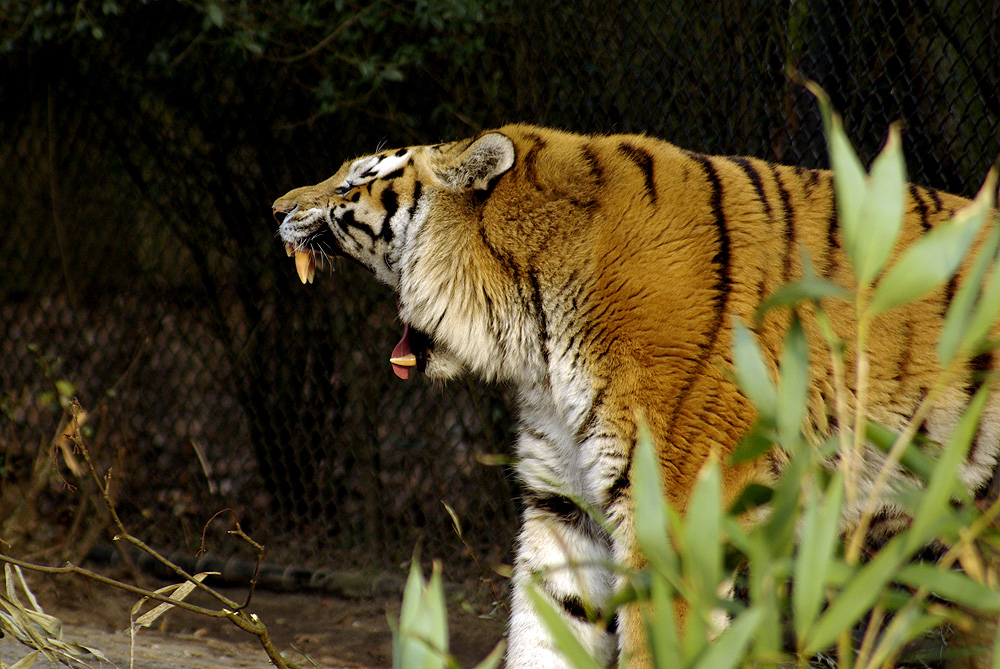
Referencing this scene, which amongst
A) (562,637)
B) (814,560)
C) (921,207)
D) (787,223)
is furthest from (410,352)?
(814,560)

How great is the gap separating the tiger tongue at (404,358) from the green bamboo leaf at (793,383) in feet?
6.25

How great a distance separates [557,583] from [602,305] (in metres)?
0.73

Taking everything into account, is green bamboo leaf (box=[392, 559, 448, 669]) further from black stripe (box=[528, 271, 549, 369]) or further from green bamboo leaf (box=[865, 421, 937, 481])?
black stripe (box=[528, 271, 549, 369])

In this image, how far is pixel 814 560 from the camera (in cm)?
93

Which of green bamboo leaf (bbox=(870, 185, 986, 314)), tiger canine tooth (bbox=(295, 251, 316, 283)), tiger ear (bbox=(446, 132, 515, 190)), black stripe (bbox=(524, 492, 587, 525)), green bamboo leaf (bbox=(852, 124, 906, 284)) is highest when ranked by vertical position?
green bamboo leaf (bbox=(852, 124, 906, 284))

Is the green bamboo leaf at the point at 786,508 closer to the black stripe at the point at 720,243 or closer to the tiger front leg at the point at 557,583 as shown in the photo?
the black stripe at the point at 720,243

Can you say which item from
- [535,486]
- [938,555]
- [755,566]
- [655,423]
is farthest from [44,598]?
[755,566]

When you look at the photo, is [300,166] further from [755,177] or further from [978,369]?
[978,369]

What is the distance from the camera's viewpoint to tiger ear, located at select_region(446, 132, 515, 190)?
8.45ft

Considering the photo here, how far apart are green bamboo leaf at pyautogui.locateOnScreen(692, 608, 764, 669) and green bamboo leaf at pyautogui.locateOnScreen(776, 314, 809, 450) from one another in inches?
7.5

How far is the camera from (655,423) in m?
2.17

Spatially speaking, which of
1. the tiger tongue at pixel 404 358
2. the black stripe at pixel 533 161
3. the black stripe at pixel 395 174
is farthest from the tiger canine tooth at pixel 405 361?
the black stripe at pixel 533 161

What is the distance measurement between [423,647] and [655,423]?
116 centimetres

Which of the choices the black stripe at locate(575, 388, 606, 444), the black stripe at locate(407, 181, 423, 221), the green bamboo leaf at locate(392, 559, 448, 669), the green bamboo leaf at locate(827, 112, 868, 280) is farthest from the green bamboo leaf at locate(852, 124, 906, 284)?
the black stripe at locate(407, 181, 423, 221)
